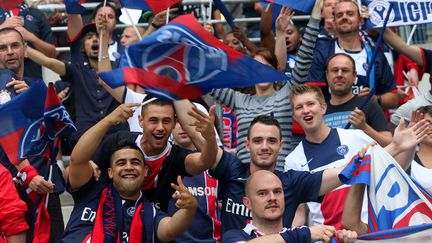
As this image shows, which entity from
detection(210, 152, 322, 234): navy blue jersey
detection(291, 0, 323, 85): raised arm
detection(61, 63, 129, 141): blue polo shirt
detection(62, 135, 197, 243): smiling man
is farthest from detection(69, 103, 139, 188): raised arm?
detection(61, 63, 129, 141): blue polo shirt

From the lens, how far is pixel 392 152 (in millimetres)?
8609

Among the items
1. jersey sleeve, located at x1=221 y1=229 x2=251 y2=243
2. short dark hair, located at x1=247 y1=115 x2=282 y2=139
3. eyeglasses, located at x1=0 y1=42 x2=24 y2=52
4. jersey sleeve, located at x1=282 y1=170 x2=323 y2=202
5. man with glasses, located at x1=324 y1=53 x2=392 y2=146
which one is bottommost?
jersey sleeve, located at x1=221 y1=229 x2=251 y2=243

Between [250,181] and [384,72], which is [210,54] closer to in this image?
[250,181]

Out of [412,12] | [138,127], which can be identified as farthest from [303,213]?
[412,12]

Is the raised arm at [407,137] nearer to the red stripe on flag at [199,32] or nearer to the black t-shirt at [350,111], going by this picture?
the red stripe on flag at [199,32]

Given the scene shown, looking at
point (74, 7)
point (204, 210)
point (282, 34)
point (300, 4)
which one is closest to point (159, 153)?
point (204, 210)

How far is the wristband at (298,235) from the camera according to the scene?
8.15m

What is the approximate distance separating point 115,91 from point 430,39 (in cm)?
456

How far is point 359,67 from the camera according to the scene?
11.2 meters

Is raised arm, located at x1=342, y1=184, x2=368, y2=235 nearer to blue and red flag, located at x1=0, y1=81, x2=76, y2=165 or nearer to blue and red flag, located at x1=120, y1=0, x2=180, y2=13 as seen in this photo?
blue and red flag, located at x1=0, y1=81, x2=76, y2=165

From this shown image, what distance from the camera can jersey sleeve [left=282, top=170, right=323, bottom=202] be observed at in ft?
29.4

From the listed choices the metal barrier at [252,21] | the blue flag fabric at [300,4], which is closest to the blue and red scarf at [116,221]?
the blue flag fabric at [300,4]

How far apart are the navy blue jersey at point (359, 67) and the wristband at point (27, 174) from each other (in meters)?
2.67

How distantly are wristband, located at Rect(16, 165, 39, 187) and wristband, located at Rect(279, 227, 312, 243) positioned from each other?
260 centimetres
